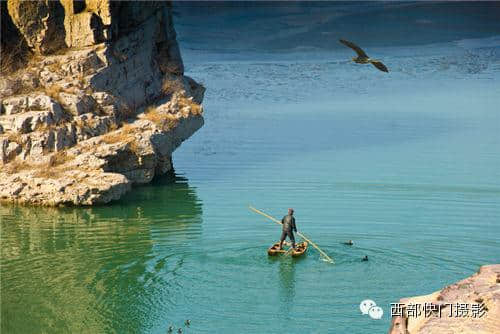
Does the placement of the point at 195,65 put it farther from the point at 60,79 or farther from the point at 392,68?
the point at 60,79

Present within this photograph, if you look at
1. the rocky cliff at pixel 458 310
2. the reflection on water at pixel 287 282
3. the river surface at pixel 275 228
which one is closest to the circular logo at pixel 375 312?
the river surface at pixel 275 228

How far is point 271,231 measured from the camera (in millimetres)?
25328

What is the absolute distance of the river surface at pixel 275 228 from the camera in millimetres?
19359

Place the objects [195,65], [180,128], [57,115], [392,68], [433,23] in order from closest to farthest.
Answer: [57,115] < [180,128] < [392,68] < [195,65] < [433,23]

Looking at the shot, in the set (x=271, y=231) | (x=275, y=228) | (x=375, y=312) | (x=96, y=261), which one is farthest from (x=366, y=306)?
(x=96, y=261)

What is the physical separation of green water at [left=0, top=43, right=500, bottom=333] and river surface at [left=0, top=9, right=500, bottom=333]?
0.06 meters

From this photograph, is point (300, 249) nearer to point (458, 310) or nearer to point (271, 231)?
point (271, 231)

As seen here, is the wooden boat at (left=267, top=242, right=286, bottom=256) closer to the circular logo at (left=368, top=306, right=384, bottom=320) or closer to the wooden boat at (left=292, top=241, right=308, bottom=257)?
the wooden boat at (left=292, top=241, right=308, bottom=257)

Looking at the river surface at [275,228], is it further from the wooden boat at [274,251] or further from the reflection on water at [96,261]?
the wooden boat at [274,251]

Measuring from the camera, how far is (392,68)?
5959 centimetres

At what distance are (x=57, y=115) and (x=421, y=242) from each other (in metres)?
13.1

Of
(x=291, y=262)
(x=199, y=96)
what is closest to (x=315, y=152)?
(x=199, y=96)

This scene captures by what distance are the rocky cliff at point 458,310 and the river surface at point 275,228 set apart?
4215 millimetres

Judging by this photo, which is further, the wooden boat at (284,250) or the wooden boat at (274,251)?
the wooden boat at (274,251)
